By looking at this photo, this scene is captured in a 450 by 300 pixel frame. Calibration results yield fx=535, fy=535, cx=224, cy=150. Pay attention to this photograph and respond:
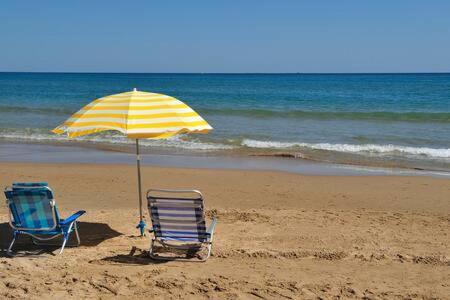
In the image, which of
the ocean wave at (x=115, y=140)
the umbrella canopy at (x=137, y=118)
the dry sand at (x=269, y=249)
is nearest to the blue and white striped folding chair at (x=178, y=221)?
the dry sand at (x=269, y=249)

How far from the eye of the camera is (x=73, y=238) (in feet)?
22.2

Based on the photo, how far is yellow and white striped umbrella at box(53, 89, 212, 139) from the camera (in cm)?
580

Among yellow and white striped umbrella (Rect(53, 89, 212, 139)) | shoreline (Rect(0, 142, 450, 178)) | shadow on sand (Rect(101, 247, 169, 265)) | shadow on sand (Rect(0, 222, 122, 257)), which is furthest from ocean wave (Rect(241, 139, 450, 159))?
shadow on sand (Rect(101, 247, 169, 265))

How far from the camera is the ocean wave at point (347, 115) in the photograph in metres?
24.6

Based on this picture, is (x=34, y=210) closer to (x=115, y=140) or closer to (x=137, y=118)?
(x=137, y=118)

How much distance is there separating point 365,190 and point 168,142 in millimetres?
7897

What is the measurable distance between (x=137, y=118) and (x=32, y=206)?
1.51m

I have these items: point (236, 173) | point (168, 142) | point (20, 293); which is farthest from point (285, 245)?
point (168, 142)

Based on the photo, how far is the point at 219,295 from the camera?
16.4 feet

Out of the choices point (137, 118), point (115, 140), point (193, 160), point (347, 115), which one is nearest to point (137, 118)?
point (137, 118)

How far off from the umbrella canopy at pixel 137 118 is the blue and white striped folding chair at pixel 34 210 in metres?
0.76

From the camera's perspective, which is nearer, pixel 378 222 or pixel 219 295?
pixel 219 295

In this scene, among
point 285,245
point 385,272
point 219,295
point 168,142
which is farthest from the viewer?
point 168,142

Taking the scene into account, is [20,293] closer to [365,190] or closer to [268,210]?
[268,210]
